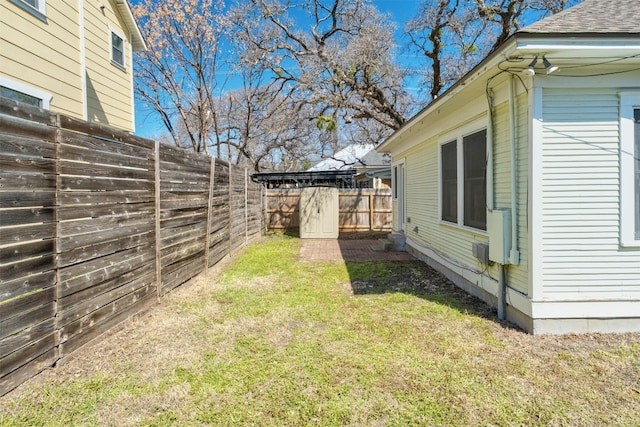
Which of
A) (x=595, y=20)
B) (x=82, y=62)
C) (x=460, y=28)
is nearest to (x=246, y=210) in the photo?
(x=82, y=62)

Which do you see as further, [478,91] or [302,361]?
[478,91]

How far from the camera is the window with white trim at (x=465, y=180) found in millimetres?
4766

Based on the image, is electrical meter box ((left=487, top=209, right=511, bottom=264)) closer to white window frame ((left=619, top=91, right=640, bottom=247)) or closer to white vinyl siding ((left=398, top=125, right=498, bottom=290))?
white vinyl siding ((left=398, top=125, right=498, bottom=290))

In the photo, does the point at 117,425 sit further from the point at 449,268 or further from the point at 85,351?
the point at 449,268

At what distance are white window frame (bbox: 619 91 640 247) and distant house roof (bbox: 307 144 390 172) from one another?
1654 centimetres

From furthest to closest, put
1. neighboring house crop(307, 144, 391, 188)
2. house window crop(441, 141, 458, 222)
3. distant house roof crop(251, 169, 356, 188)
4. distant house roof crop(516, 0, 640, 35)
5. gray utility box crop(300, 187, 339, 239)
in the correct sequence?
neighboring house crop(307, 144, 391, 188) < distant house roof crop(251, 169, 356, 188) < gray utility box crop(300, 187, 339, 239) < house window crop(441, 141, 458, 222) < distant house roof crop(516, 0, 640, 35)

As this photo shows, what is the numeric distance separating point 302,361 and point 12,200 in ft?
8.21

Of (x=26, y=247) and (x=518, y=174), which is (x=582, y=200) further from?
(x=26, y=247)

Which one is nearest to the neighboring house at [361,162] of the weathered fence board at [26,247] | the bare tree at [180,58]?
the bare tree at [180,58]

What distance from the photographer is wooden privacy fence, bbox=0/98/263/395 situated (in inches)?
95.7

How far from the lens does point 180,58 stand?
1653 centimetres

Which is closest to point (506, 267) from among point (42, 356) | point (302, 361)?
point (302, 361)

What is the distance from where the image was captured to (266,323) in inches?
157

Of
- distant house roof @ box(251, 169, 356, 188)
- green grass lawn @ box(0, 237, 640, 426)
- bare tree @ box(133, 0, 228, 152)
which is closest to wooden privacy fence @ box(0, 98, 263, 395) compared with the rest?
green grass lawn @ box(0, 237, 640, 426)
